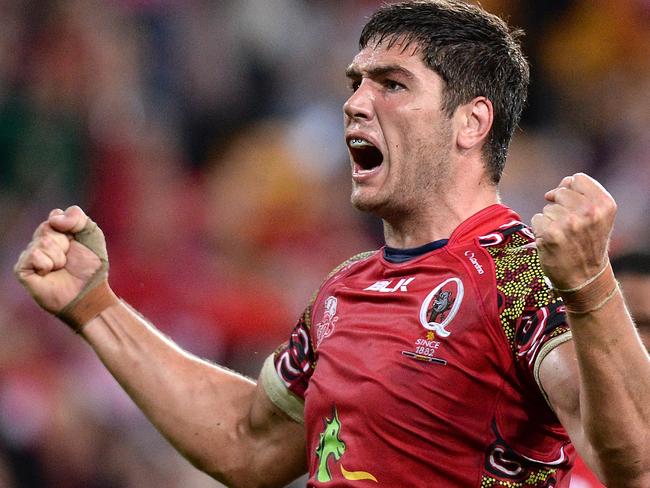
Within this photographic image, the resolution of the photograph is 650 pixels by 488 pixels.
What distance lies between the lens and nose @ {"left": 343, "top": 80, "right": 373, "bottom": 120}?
11.1 feet

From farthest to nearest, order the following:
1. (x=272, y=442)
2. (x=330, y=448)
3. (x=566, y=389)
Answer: (x=272, y=442) < (x=330, y=448) < (x=566, y=389)

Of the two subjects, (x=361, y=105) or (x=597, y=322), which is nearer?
(x=597, y=322)

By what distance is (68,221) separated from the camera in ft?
11.4

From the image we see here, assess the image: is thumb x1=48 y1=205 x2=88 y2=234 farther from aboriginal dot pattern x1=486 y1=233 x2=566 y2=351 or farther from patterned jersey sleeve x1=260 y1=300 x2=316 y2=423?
aboriginal dot pattern x1=486 y1=233 x2=566 y2=351

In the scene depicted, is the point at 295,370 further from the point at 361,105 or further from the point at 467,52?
the point at 467,52

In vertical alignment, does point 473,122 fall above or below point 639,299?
above

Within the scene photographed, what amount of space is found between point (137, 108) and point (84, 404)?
1852mm

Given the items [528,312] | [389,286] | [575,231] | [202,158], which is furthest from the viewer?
[202,158]

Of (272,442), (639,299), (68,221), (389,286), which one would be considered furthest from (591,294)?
(639,299)

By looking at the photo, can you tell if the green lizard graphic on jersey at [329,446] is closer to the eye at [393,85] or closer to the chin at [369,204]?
the chin at [369,204]

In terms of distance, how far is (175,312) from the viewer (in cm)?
648

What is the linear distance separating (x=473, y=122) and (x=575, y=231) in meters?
1.10

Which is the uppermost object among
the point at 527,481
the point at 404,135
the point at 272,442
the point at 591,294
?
the point at 404,135

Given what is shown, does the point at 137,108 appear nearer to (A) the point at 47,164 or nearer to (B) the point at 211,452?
(A) the point at 47,164
